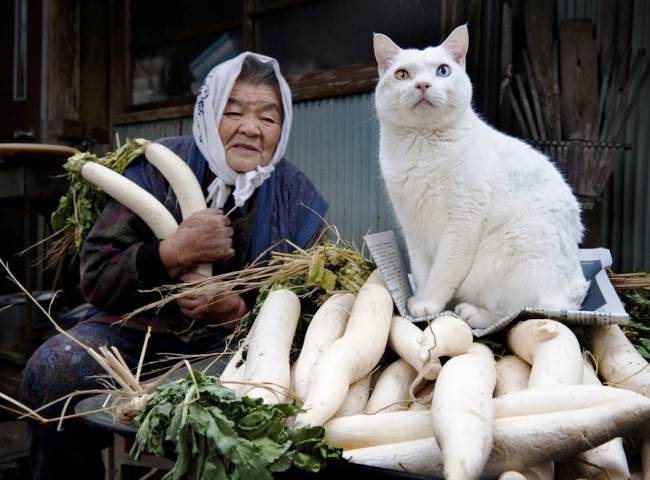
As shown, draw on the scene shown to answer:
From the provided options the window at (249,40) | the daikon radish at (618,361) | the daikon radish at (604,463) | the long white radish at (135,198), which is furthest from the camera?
the window at (249,40)

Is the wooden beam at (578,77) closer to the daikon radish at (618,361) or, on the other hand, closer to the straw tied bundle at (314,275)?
the straw tied bundle at (314,275)

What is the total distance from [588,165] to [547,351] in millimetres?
1849

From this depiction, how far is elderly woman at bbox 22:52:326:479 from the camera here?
2064mm

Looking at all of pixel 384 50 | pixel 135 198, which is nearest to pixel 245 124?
pixel 135 198

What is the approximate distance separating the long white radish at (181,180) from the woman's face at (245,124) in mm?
198

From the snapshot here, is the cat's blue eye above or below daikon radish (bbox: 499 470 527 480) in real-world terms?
above

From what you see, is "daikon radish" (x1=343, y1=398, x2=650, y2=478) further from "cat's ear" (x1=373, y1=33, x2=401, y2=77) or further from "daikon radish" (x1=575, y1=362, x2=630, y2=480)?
"cat's ear" (x1=373, y1=33, x2=401, y2=77)

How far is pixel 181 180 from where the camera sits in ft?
7.48

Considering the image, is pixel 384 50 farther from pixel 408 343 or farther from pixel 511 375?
pixel 511 375

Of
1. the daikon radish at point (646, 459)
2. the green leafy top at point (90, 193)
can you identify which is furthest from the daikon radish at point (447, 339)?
the green leafy top at point (90, 193)

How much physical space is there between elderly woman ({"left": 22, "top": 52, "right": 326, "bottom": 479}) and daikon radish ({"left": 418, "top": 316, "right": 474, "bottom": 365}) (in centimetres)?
94

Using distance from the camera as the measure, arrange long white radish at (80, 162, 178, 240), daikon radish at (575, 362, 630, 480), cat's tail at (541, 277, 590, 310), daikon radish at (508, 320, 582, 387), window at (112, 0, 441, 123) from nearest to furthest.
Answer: daikon radish at (575, 362, 630, 480)
daikon radish at (508, 320, 582, 387)
cat's tail at (541, 277, 590, 310)
long white radish at (80, 162, 178, 240)
window at (112, 0, 441, 123)

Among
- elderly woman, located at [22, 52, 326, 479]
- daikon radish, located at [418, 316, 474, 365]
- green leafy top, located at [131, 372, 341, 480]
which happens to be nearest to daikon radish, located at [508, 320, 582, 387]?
daikon radish, located at [418, 316, 474, 365]

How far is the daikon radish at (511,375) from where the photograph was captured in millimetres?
→ 1202
